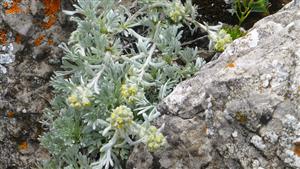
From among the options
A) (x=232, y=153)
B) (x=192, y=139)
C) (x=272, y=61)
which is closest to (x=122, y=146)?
(x=192, y=139)

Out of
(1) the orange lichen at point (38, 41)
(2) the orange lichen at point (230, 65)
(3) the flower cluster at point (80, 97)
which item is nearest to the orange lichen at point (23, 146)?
(1) the orange lichen at point (38, 41)

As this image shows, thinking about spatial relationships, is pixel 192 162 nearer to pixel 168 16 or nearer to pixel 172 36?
pixel 172 36

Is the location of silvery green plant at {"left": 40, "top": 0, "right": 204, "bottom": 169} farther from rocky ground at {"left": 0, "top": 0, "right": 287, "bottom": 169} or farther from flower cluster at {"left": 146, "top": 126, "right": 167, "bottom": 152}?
rocky ground at {"left": 0, "top": 0, "right": 287, "bottom": 169}

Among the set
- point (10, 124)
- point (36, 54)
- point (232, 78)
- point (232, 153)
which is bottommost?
point (10, 124)

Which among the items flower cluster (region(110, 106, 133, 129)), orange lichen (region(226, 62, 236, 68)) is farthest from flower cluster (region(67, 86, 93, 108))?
orange lichen (region(226, 62, 236, 68))

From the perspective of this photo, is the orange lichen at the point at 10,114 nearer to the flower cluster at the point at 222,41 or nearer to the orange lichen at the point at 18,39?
the orange lichen at the point at 18,39

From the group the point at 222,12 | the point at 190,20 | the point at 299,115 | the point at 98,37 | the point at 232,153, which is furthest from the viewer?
the point at 222,12
